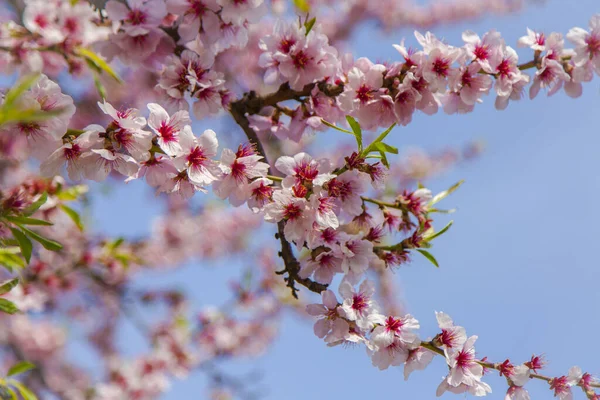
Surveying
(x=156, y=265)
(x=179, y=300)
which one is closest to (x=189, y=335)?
(x=179, y=300)

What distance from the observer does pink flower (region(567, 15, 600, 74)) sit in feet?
5.97

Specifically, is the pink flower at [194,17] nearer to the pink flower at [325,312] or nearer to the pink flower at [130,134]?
the pink flower at [130,134]

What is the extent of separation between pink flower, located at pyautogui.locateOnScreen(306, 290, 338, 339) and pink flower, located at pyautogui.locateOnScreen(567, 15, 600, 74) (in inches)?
50.6

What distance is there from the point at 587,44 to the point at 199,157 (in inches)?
58.5

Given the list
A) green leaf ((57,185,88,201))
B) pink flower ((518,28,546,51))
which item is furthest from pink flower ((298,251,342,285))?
green leaf ((57,185,88,201))

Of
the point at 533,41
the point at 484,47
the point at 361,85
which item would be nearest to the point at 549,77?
the point at 533,41

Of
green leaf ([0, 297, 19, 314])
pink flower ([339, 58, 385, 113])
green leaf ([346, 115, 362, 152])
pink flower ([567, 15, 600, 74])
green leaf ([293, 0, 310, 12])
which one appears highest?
green leaf ([293, 0, 310, 12])

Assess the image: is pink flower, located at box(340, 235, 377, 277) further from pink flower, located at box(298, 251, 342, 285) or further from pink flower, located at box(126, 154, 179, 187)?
pink flower, located at box(126, 154, 179, 187)

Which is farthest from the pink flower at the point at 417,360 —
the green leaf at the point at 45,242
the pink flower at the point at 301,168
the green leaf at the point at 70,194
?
the green leaf at the point at 70,194

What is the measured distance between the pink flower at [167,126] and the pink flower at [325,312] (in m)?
0.62

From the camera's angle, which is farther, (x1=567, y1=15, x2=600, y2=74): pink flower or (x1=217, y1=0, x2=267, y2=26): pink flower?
(x1=567, y1=15, x2=600, y2=74): pink flower

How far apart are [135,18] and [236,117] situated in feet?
1.64

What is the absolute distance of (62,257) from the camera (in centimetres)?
423

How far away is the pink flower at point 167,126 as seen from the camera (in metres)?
1.39
